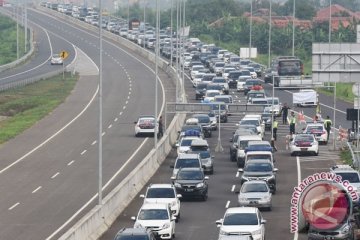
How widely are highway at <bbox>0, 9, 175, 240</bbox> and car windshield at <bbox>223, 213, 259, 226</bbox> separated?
18.7ft

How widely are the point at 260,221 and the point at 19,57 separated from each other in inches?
4756

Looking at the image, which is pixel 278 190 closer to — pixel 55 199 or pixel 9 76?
pixel 55 199

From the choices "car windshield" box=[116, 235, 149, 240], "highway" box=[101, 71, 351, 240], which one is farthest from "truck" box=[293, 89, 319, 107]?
"car windshield" box=[116, 235, 149, 240]

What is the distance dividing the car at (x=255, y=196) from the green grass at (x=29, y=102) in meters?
30.6

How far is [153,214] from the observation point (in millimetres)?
43625

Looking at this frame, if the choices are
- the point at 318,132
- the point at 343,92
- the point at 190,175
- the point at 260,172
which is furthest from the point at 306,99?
the point at 190,175

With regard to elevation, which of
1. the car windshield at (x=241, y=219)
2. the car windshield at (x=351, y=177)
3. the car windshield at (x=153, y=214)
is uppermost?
the car windshield at (x=351, y=177)

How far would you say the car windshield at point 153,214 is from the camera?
142ft

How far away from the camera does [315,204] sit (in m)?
20.8

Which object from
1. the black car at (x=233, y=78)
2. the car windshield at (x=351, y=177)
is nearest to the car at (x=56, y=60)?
the black car at (x=233, y=78)

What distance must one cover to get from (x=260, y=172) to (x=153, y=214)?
13.9m

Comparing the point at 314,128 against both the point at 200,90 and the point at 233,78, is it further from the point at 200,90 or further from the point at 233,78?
the point at 233,78

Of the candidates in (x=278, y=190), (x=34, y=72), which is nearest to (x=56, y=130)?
(x=278, y=190)

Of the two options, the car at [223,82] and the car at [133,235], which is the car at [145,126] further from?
the car at [133,235]
